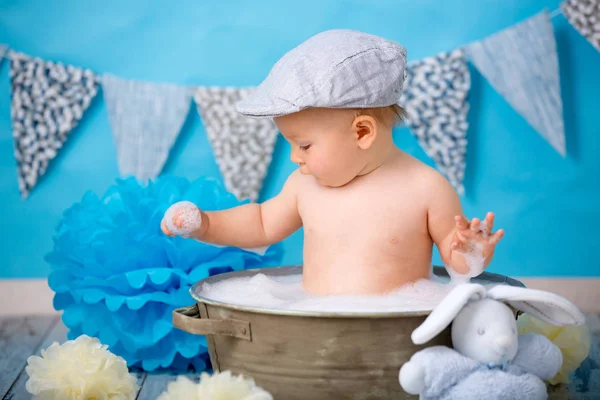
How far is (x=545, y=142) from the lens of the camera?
226cm

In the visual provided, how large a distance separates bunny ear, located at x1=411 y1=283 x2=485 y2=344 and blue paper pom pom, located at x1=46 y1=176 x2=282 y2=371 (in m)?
0.62

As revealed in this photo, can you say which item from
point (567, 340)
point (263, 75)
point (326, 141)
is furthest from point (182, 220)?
point (263, 75)

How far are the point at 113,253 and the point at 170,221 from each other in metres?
0.23

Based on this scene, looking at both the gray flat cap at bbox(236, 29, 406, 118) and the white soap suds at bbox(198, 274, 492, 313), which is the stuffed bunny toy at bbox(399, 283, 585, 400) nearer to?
the white soap suds at bbox(198, 274, 492, 313)

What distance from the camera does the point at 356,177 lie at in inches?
53.7

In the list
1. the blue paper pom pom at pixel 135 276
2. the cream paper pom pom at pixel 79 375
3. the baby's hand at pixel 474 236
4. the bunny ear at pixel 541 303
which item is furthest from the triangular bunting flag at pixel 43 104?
the bunny ear at pixel 541 303

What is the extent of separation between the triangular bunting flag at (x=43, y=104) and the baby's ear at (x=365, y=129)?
1113 mm

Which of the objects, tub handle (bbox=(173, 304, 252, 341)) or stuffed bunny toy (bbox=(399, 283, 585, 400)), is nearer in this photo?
stuffed bunny toy (bbox=(399, 283, 585, 400))

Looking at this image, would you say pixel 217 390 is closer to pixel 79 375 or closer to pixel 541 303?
pixel 79 375

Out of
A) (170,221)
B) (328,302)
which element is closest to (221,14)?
(170,221)

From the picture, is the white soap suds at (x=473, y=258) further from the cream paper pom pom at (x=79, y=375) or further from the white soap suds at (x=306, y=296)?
the cream paper pom pom at (x=79, y=375)

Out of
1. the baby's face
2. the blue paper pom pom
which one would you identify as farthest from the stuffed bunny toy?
the blue paper pom pom

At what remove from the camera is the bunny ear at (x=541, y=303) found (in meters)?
1.11

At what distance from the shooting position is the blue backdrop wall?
223 centimetres
